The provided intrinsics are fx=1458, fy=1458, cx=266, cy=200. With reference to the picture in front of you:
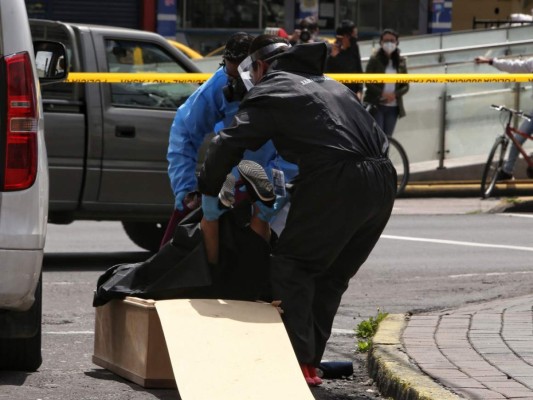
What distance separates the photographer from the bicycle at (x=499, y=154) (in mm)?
16812

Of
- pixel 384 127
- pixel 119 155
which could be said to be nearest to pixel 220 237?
pixel 119 155

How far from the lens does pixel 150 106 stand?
11.5m

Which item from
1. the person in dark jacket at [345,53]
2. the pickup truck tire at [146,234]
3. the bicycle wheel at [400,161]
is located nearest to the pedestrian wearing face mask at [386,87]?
the bicycle wheel at [400,161]

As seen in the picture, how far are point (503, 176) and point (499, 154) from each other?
10.2 inches

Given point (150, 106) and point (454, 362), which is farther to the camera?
point (150, 106)

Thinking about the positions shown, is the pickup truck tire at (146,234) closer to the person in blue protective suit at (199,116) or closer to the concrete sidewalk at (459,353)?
the concrete sidewalk at (459,353)

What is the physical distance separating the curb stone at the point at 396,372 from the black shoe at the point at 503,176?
9.35m

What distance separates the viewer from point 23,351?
22.8 ft

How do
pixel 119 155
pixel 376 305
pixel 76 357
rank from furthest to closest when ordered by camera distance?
pixel 119 155
pixel 376 305
pixel 76 357

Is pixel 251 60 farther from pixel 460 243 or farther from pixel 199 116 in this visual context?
pixel 460 243

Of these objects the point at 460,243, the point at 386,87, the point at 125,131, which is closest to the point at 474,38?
the point at 386,87

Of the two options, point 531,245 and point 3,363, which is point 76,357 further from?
point 531,245

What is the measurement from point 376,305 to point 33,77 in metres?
3.65

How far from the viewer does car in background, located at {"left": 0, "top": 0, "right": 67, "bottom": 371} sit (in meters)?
6.38
